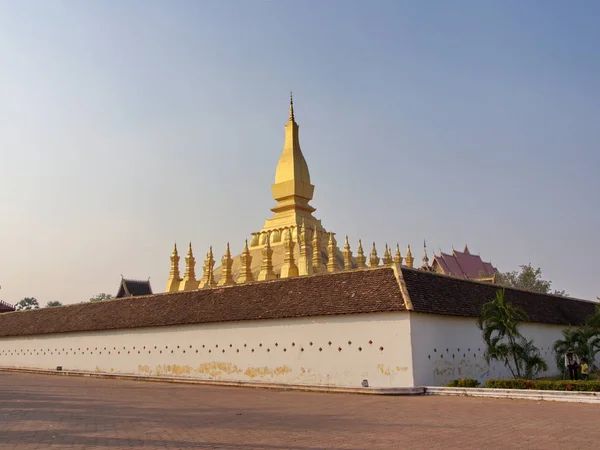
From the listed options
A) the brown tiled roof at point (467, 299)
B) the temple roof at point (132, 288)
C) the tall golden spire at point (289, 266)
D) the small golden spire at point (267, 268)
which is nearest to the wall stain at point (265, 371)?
the brown tiled roof at point (467, 299)

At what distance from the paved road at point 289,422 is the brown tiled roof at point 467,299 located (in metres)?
3.74

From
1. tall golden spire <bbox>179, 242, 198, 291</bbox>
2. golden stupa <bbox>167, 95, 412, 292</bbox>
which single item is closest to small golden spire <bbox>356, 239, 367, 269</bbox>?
golden stupa <bbox>167, 95, 412, 292</bbox>

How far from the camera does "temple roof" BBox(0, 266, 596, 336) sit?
1908 centimetres

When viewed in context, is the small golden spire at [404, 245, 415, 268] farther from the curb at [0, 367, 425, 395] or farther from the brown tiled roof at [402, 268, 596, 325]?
the curb at [0, 367, 425, 395]

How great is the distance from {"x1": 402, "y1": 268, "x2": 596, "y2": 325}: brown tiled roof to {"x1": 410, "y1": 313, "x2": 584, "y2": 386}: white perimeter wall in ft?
1.12

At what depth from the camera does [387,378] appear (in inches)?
715

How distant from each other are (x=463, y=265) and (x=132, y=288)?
27.5 m

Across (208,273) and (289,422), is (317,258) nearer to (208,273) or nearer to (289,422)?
(208,273)

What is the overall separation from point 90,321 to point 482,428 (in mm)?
23108

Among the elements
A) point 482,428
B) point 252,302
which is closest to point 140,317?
point 252,302

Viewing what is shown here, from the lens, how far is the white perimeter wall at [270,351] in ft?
60.3

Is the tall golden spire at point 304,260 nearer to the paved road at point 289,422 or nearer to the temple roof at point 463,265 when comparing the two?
the paved road at point 289,422

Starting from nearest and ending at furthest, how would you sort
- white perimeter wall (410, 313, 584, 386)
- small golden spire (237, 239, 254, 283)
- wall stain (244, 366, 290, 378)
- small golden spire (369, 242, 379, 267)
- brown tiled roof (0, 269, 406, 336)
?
white perimeter wall (410, 313, 584, 386) < brown tiled roof (0, 269, 406, 336) < wall stain (244, 366, 290, 378) < small golden spire (237, 239, 254, 283) < small golden spire (369, 242, 379, 267)

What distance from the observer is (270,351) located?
69.6 ft
